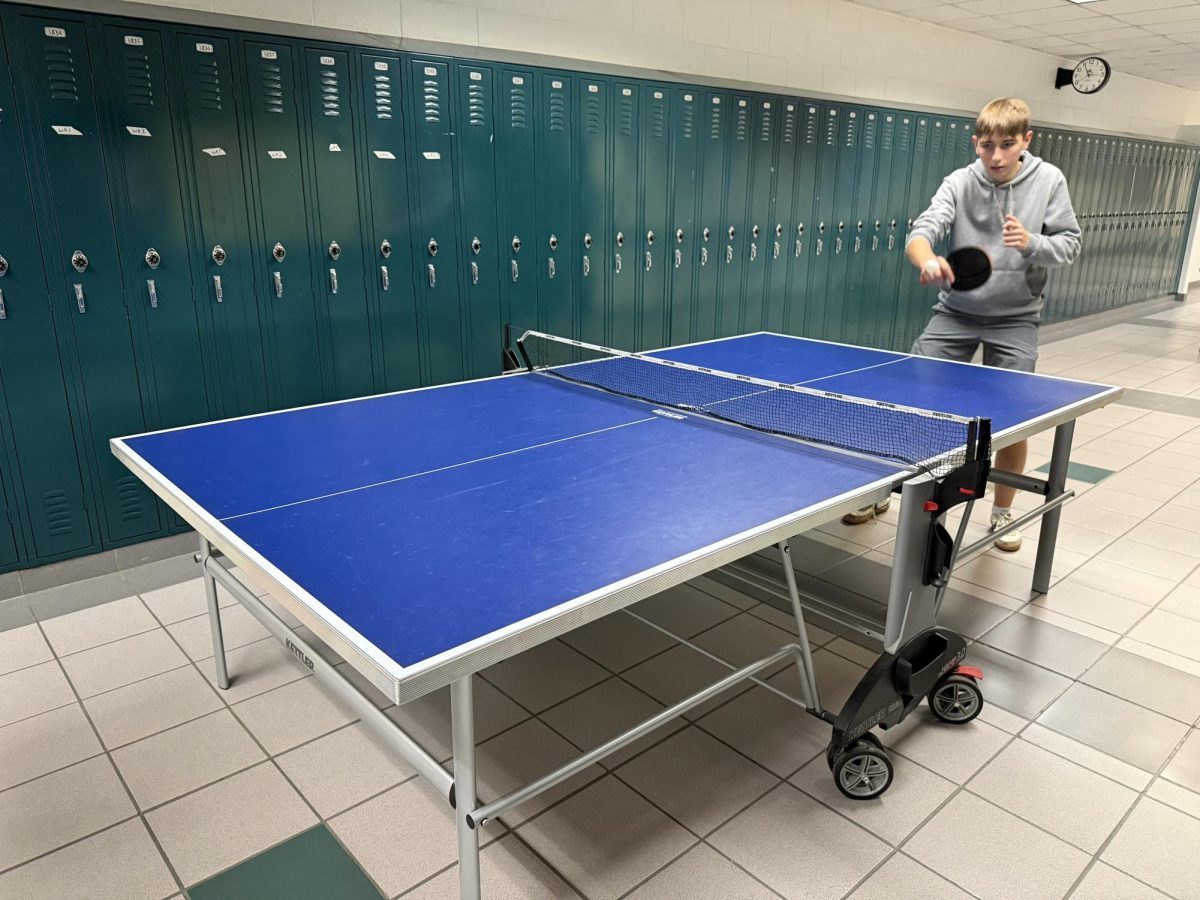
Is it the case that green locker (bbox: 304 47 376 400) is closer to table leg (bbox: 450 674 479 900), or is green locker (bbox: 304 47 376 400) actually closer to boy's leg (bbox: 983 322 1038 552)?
table leg (bbox: 450 674 479 900)

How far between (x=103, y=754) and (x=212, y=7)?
300 cm

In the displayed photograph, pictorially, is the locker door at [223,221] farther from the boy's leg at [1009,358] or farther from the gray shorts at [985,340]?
the boy's leg at [1009,358]

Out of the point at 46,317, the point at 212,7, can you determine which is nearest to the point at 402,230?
the point at 212,7

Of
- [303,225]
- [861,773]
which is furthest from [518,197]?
[861,773]

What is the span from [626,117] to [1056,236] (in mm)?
2585

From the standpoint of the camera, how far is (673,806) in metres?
2.38

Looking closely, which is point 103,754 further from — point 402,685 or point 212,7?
point 212,7

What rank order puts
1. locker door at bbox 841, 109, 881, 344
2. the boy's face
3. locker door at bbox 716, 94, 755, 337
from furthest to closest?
locker door at bbox 841, 109, 881, 344, locker door at bbox 716, 94, 755, 337, the boy's face

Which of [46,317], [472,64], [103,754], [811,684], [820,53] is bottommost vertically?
[103,754]

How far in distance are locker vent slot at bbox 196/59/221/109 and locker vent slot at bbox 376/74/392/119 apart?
0.74 meters

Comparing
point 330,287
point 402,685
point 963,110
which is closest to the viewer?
point 402,685

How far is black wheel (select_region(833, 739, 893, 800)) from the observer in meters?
2.37

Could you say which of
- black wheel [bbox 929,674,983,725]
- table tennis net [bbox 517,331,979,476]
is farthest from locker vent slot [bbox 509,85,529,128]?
black wheel [bbox 929,674,983,725]

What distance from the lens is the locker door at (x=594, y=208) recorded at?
194 inches
